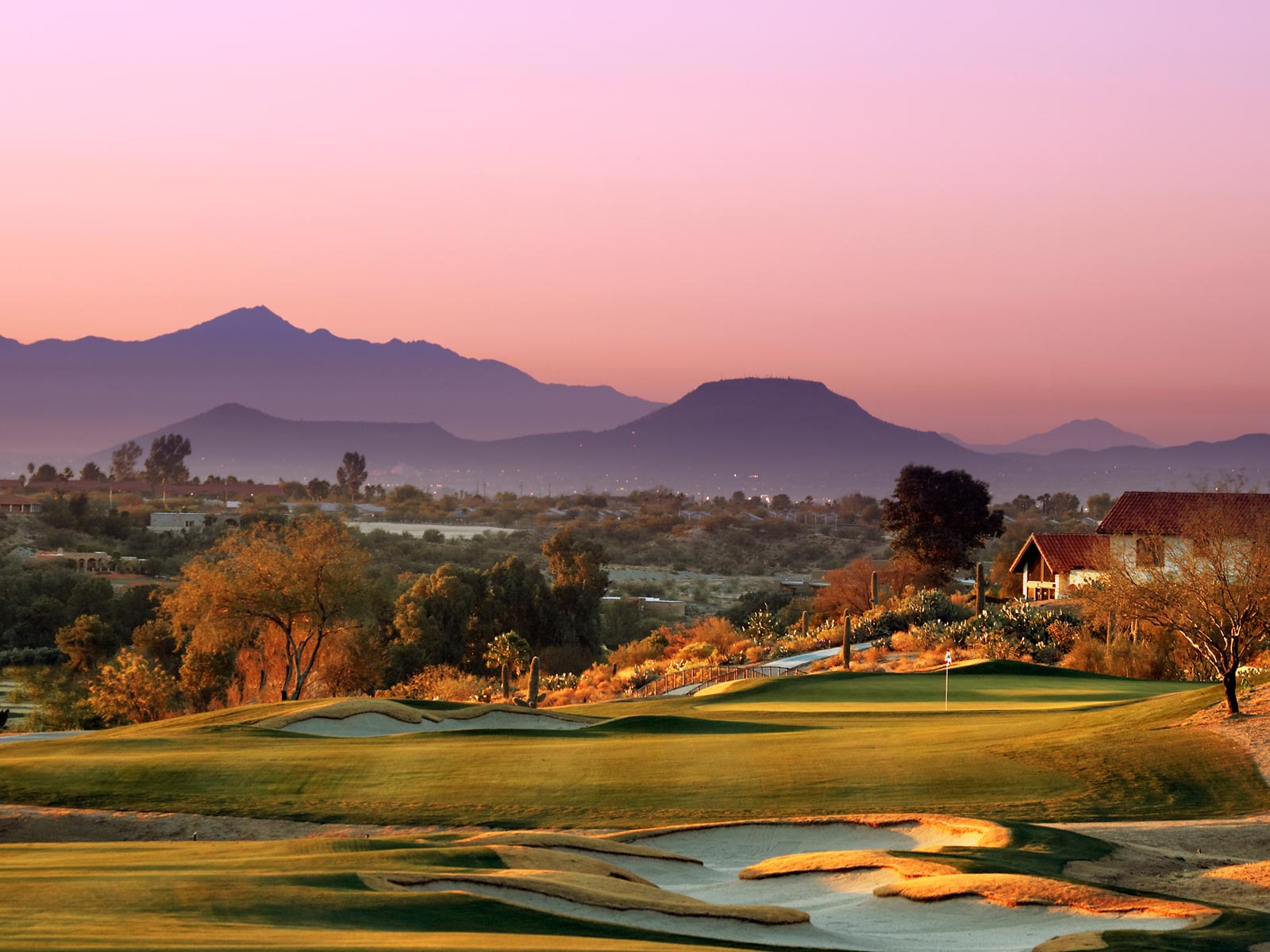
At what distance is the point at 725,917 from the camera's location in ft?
39.5

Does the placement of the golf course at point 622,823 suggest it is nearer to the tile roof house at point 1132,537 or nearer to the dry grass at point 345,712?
the dry grass at point 345,712

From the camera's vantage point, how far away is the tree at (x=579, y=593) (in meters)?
72.0

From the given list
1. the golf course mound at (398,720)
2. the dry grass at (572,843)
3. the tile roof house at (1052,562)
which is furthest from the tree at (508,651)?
the dry grass at (572,843)

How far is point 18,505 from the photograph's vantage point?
419 feet

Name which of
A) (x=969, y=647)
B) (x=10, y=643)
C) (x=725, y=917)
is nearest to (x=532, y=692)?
(x=969, y=647)

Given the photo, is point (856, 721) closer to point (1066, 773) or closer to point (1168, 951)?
point (1066, 773)

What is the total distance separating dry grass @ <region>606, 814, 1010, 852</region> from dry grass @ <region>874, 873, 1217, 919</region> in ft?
9.20

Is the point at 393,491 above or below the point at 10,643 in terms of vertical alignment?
above

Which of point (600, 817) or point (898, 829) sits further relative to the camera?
point (600, 817)

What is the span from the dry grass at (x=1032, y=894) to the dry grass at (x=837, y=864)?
1.98ft

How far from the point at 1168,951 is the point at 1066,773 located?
1035 centimetres

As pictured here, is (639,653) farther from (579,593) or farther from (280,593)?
(280,593)

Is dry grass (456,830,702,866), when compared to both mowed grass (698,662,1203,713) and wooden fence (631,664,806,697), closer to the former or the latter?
mowed grass (698,662,1203,713)

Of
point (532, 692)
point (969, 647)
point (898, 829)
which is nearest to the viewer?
point (898, 829)
